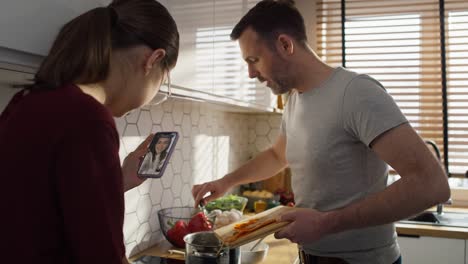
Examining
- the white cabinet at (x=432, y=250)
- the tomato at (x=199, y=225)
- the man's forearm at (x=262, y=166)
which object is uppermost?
the man's forearm at (x=262, y=166)

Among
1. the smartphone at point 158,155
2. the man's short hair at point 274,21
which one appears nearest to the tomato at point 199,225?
the smartphone at point 158,155

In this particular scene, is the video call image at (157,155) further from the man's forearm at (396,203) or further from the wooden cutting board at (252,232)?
the man's forearm at (396,203)

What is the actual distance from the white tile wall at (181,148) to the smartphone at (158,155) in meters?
0.36

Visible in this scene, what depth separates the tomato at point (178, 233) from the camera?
1438 millimetres

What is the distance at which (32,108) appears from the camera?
54 cm

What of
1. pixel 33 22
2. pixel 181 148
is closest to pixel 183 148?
pixel 181 148

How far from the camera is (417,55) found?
2.55 meters

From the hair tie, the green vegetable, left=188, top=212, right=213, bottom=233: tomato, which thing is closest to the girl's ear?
the hair tie

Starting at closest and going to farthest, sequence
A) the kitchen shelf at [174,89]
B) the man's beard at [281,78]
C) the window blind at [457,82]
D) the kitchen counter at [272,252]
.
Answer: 1. the kitchen shelf at [174,89]
2. the man's beard at [281,78]
3. the kitchen counter at [272,252]
4. the window blind at [457,82]

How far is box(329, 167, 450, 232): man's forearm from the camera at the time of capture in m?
0.94

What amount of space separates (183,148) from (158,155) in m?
0.87

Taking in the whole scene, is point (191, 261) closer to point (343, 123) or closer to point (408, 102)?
point (343, 123)

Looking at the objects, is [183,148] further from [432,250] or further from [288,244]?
[432,250]

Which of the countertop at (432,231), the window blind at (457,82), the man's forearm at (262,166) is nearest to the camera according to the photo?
the man's forearm at (262,166)
